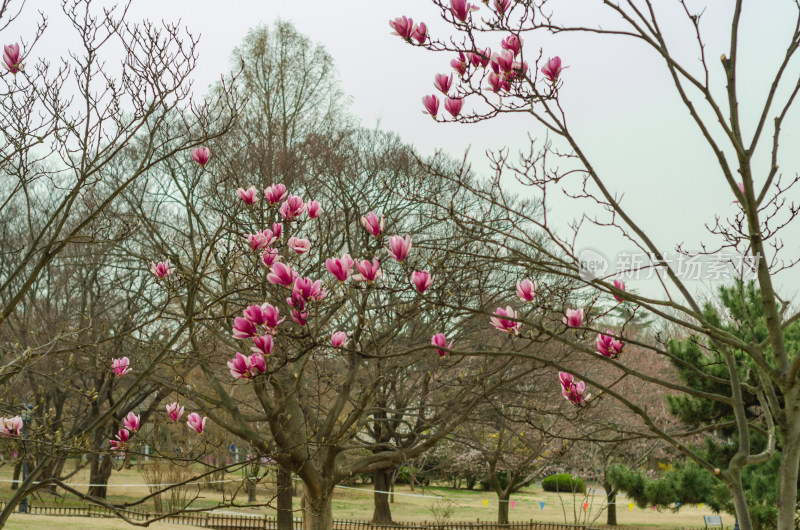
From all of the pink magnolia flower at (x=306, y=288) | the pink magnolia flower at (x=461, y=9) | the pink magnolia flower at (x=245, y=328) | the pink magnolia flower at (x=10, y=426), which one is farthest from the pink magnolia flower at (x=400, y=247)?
the pink magnolia flower at (x=10, y=426)

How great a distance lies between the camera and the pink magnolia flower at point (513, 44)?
9.62 ft

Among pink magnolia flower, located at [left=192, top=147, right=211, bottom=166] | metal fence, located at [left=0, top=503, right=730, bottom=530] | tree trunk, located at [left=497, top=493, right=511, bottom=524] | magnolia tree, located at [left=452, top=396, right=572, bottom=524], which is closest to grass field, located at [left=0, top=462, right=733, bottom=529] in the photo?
tree trunk, located at [left=497, top=493, right=511, bottom=524]

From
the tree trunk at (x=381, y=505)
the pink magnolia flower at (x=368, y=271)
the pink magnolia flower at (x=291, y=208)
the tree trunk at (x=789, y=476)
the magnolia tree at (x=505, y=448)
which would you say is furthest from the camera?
the tree trunk at (x=381, y=505)

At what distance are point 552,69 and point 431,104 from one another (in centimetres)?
52

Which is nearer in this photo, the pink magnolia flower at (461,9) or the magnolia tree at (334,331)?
the pink magnolia flower at (461,9)

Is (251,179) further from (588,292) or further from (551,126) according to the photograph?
(551,126)

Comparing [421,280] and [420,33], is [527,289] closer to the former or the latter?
[421,280]

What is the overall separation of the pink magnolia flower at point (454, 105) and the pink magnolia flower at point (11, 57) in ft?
8.65

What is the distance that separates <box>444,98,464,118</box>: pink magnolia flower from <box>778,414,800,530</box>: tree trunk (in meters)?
1.73

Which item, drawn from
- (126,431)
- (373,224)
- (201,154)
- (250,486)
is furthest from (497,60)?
(250,486)

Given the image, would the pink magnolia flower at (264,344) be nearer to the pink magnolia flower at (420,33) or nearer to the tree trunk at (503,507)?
the pink magnolia flower at (420,33)

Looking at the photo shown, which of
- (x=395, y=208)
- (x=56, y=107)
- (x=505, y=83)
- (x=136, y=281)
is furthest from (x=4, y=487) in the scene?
(x=505, y=83)

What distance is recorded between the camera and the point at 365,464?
1061 centimetres

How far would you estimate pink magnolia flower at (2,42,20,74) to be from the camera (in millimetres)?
4188
